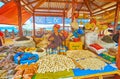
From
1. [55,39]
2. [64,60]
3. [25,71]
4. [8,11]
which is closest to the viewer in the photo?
[25,71]

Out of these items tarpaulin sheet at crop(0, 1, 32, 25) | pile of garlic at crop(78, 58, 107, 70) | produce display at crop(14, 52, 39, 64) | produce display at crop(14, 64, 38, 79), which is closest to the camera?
produce display at crop(14, 64, 38, 79)

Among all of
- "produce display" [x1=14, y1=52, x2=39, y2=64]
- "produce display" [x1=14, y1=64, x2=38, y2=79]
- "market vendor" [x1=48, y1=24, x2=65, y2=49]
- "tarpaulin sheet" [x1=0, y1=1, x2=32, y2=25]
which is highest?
"tarpaulin sheet" [x1=0, y1=1, x2=32, y2=25]

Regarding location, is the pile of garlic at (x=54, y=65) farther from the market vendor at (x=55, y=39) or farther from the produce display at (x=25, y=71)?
the market vendor at (x=55, y=39)

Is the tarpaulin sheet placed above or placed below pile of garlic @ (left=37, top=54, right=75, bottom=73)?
above

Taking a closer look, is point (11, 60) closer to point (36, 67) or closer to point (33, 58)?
point (33, 58)

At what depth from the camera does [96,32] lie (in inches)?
107

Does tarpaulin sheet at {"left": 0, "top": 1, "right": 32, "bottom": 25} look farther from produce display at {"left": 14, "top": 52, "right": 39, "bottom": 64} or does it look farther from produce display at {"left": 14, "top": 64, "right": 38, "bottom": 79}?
produce display at {"left": 14, "top": 64, "right": 38, "bottom": 79}

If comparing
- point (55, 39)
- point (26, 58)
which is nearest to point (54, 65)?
point (26, 58)

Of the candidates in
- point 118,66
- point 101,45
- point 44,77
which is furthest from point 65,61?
point 101,45

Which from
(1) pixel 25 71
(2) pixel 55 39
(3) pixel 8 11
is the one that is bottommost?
(1) pixel 25 71

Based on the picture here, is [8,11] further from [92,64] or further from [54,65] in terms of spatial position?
[92,64]

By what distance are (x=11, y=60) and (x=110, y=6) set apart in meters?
5.87

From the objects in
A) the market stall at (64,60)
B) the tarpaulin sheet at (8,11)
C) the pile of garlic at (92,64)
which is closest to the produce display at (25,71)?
the market stall at (64,60)

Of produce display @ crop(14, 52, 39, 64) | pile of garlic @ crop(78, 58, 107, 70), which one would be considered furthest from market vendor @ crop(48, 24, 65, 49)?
pile of garlic @ crop(78, 58, 107, 70)
